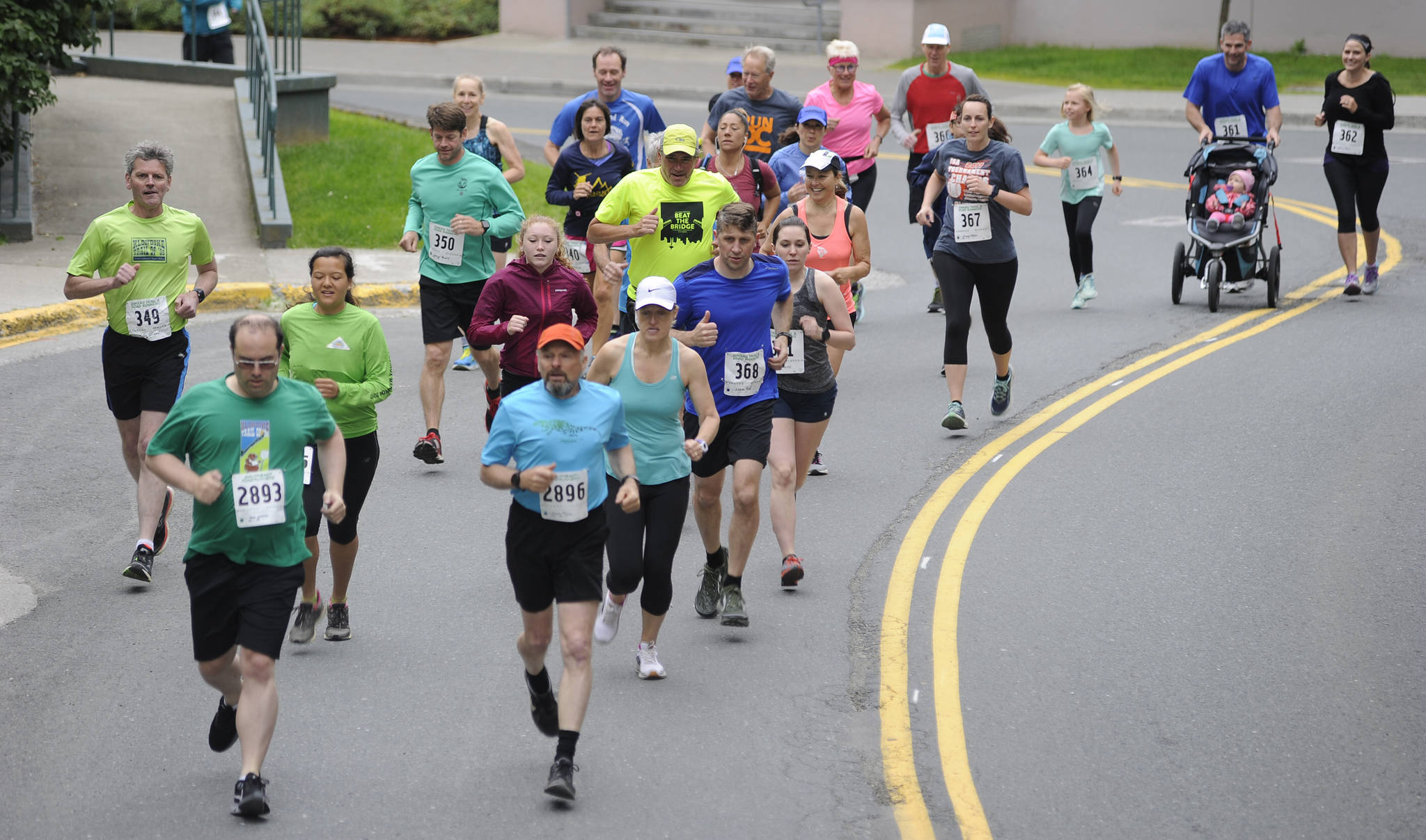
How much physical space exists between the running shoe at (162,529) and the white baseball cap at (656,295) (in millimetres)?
3020

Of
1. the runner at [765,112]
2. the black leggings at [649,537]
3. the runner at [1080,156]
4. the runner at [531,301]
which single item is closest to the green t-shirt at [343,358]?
the black leggings at [649,537]

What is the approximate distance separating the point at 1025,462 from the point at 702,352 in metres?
3.29

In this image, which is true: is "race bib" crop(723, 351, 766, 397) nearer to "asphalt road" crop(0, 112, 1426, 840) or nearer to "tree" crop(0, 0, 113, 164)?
"asphalt road" crop(0, 112, 1426, 840)

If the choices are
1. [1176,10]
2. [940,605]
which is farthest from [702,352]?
[1176,10]

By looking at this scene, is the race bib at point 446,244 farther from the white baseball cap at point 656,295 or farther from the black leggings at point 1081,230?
the black leggings at point 1081,230

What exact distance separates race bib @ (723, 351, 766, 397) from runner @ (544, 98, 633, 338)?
358 centimetres

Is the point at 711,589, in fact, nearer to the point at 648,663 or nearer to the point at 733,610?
the point at 733,610

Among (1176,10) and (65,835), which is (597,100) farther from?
(1176,10)

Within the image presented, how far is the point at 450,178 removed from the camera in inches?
390

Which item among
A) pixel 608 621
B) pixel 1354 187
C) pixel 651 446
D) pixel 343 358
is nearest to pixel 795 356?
pixel 651 446

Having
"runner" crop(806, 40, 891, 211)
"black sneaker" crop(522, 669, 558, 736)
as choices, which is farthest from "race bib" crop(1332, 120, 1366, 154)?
"black sneaker" crop(522, 669, 558, 736)

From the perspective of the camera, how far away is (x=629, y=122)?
12.2 meters

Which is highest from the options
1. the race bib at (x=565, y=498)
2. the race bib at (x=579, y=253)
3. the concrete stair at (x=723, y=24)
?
the concrete stair at (x=723, y=24)

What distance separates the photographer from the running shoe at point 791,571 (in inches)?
304
